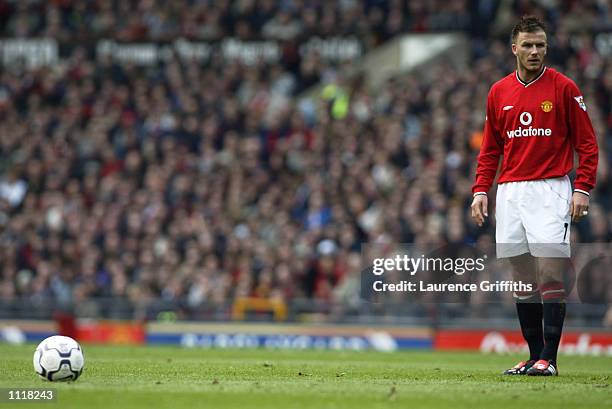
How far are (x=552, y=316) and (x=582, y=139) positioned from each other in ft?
4.55

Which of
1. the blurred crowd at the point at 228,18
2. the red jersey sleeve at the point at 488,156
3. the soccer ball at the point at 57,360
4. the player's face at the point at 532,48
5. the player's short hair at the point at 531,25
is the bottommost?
the soccer ball at the point at 57,360

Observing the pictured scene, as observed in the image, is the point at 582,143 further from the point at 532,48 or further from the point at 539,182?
the point at 532,48

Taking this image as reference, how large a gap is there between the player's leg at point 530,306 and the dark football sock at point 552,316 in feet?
0.60

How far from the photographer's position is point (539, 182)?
8.85m

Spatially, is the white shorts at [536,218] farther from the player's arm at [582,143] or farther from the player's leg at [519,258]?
the player's arm at [582,143]

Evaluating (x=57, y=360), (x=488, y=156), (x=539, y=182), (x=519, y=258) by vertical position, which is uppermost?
(x=488, y=156)

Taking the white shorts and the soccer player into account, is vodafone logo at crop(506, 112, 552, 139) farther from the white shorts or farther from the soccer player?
the white shorts

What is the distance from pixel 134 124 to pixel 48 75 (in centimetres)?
330

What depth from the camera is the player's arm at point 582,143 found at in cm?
871

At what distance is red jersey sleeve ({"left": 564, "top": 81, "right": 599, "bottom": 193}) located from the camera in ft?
28.7

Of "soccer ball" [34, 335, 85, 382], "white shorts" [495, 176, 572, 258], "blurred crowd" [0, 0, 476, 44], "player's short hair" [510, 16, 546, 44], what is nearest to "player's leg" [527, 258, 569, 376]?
"white shorts" [495, 176, 572, 258]

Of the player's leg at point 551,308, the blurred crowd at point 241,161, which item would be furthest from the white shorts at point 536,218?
the blurred crowd at point 241,161

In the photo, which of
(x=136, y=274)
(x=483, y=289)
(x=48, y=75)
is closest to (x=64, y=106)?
(x=48, y=75)

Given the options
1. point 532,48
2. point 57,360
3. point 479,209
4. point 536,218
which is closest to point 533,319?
point 536,218
